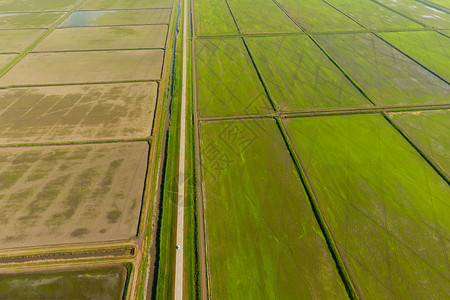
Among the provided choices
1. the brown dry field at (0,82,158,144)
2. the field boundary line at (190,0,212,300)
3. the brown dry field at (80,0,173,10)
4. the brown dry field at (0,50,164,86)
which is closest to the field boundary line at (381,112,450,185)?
the field boundary line at (190,0,212,300)

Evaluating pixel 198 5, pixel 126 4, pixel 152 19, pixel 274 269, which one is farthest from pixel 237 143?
pixel 126 4

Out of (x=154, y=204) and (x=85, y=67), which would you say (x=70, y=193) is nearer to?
(x=154, y=204)

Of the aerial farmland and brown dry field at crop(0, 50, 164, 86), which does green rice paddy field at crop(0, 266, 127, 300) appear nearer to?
the aerial farmland

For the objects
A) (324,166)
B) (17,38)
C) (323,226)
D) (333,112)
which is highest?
(17,38)

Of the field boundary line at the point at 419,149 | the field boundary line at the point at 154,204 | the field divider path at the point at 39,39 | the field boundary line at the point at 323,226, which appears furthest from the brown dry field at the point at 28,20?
the field boundary line at the point at 419,149

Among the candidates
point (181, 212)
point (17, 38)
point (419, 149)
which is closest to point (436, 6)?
point (419, 149)

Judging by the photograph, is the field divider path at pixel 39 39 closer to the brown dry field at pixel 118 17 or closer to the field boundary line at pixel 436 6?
the brown dry field at pixel 118 17
